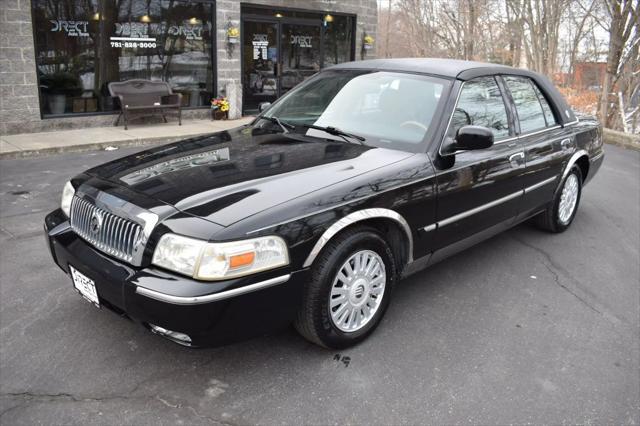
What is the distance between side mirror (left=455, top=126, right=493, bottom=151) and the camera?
3.54 meters

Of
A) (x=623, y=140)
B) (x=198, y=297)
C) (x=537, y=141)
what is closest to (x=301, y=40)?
(x=623, y=140)

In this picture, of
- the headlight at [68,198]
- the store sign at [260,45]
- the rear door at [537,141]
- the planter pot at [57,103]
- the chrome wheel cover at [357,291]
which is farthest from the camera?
the store sign at [260,45]

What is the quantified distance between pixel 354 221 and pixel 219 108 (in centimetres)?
1026

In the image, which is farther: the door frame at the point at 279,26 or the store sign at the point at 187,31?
the door frame at the point at 279,26

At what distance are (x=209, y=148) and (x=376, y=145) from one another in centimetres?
111

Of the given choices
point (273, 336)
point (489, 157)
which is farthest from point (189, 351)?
point (489, 157)

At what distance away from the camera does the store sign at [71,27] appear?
10242 mm

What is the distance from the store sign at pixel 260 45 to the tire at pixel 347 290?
36.7 ft

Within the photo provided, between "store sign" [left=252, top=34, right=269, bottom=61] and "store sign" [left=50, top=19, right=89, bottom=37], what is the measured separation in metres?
4.14

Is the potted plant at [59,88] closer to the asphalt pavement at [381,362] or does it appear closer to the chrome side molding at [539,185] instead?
the asphalt pavement at [381,362]

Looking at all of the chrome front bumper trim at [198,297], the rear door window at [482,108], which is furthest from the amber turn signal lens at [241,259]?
the rear door window at [482,108]

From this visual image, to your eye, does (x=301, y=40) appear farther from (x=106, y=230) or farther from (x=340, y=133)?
(x=106, y=230)

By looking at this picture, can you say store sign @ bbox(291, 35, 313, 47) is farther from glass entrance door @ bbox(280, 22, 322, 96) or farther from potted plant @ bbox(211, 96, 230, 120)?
potted plant @ bbox(211, 96, 230, 120)

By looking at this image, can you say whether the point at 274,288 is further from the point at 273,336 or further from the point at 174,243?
the point at 273,336
